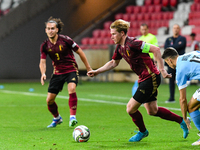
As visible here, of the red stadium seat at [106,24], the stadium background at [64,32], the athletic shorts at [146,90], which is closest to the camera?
the athletic shorts at [146,90]

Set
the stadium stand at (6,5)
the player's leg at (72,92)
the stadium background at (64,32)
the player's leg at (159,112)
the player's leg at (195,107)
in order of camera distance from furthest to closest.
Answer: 1. the stadium stand at (6,5)
2. the stadium background at (64,32)
3. the player's leg at (72,92)
4. the player's leg at (159,112)
5. the player's leg at (195,107)

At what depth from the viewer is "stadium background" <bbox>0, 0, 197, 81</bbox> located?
2020cm

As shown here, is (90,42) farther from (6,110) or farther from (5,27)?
Answer: (6,110)

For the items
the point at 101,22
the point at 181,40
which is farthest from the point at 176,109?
the point at 101,22

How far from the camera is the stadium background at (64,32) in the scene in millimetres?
20203

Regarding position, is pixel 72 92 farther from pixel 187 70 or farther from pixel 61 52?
pixel 187 70

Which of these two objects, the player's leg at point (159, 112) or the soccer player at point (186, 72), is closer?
the soccer player at point (186, 72)

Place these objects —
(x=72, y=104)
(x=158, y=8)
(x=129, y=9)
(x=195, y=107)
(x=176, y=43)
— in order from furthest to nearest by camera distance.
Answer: (x=129, y=9) < (x=158, y=8) < (x=176, y=43) < (x=72, y=104) < (x=195, y=107)

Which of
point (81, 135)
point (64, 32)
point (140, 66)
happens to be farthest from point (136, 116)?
point (64, 32)

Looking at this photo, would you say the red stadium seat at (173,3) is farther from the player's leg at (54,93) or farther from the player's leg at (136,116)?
the player's leg at (136,116)

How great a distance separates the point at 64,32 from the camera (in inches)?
846

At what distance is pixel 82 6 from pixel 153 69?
17.5 metres

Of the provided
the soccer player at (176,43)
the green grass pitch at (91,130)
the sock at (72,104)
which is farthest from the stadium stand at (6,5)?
the sock at (72,104)

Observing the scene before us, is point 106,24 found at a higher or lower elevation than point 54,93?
lower
